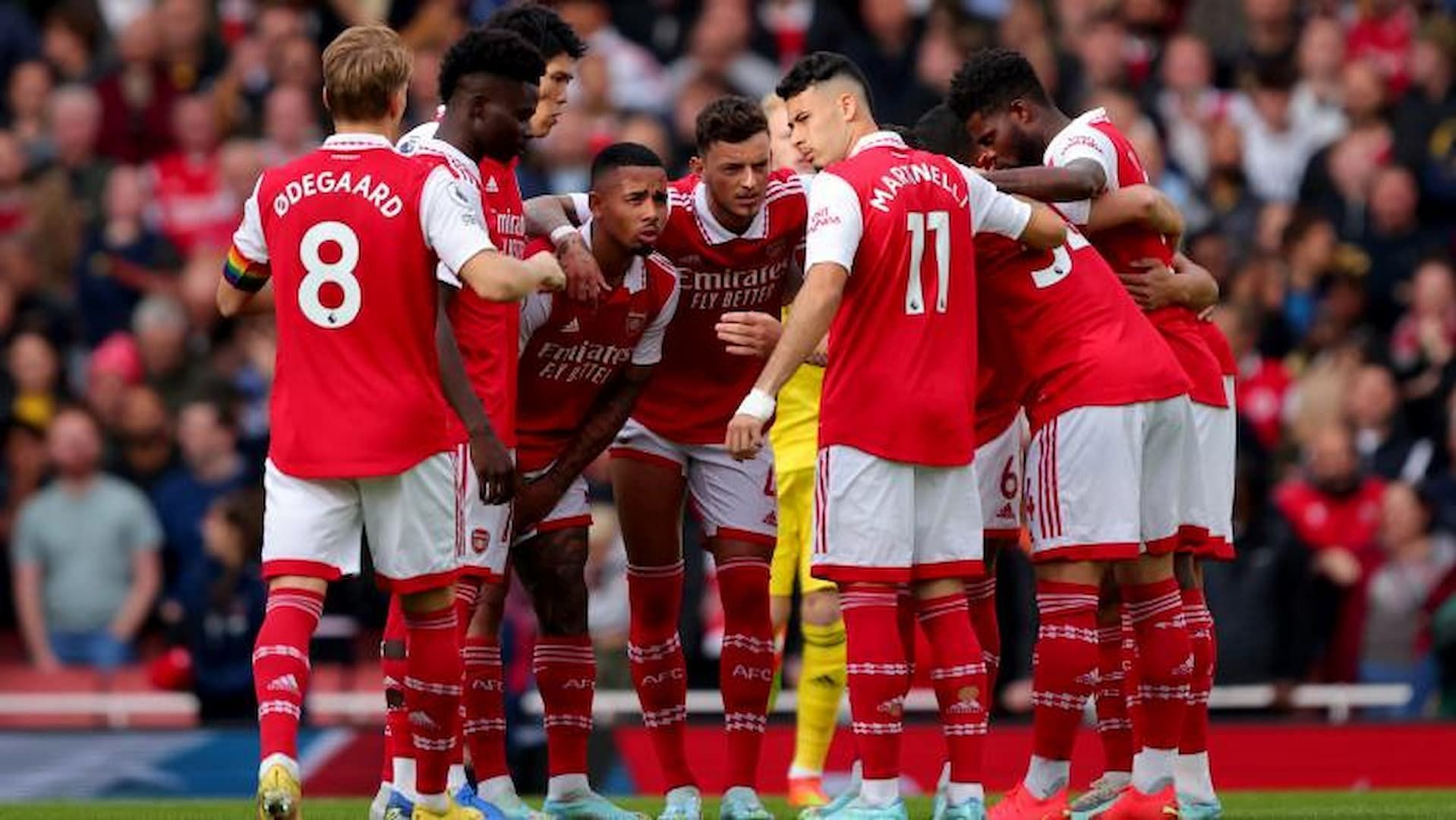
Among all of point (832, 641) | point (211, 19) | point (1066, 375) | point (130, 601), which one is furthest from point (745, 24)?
point (1066, 375)

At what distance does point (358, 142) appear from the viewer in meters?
10.1

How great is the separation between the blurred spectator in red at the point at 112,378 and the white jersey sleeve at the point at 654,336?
7.40 m

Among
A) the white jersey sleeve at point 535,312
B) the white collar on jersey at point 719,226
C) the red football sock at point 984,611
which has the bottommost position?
the red football sock at point 984,611

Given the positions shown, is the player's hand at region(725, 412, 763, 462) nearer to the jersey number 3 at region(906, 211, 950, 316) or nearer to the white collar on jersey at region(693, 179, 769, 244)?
the jersey number 3 at region(906, 211, 950, 316)

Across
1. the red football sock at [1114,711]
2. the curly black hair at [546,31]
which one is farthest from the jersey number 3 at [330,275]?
the red football sock at [1114,711]

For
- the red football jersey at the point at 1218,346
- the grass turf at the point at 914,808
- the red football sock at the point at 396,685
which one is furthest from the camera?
the grass turf at the point at 914,808

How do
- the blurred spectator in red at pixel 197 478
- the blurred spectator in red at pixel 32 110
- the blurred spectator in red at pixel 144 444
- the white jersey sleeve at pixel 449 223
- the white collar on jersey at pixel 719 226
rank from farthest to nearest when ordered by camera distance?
the blurred spectator in red at pixel 32 110 < the blurred spectator in red at pixel 144 444 < the blurred spectator in red at pixel 197 478 < the white collar on jersey at pixel 719 226 < the white jersey sleeve at pixel 449 223

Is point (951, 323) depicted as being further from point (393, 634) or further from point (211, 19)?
point (211, 19)

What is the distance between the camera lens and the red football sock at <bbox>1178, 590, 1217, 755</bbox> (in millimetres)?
11289

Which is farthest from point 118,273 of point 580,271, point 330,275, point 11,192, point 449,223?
point 449,223

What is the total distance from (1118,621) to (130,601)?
7737 mm

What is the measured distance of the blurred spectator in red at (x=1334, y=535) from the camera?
16.4 m

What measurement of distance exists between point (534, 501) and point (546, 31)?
1951 millimetres

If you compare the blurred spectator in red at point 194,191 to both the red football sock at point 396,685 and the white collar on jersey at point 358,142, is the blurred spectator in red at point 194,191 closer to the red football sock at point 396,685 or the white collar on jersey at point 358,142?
the red football sock at point 396,685
